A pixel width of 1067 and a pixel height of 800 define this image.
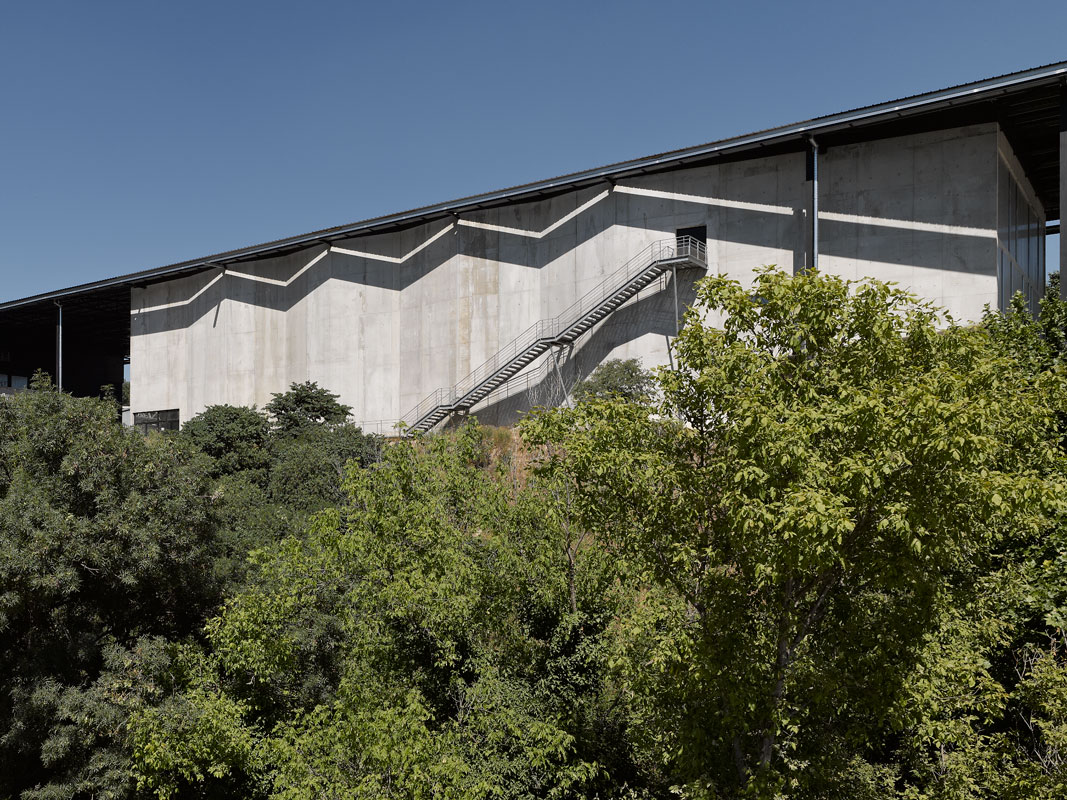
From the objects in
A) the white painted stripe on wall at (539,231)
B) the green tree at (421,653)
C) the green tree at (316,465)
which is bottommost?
the green tree at (421,653)

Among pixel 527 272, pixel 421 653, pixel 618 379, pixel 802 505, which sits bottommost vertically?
pixel 421 653

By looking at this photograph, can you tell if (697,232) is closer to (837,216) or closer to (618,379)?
(837,216)

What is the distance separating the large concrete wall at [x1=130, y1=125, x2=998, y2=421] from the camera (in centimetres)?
3042

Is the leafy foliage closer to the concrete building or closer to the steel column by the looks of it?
the steel column

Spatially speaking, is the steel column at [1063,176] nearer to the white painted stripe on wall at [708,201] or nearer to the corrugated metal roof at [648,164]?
the corrugated metal roof at [648,164]

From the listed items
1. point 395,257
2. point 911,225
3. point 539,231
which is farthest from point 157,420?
point 911,225

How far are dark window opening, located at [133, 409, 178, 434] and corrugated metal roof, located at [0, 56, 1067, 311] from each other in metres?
8.44

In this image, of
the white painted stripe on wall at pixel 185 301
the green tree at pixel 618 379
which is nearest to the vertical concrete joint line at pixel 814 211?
the green tree at pixel 618 379

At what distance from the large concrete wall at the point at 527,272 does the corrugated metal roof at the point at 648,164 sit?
1.18m

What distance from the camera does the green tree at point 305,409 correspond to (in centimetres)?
4275

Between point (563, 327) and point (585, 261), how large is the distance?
10.4 feet

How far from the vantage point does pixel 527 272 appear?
40.3 metres

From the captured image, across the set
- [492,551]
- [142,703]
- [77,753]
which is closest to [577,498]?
[492,551]

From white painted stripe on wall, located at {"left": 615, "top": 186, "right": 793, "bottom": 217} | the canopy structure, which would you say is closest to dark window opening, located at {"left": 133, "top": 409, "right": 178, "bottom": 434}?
the canopy structure
